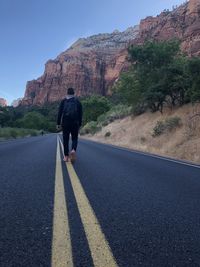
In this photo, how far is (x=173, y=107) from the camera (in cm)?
3044

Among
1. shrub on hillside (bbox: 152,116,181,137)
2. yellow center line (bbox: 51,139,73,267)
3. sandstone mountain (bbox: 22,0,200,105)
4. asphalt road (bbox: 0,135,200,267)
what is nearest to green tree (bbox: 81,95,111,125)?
shrub on hillside (bbox: 152,116,181,137)

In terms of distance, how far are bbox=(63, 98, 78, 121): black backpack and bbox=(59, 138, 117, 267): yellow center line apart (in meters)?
4.86

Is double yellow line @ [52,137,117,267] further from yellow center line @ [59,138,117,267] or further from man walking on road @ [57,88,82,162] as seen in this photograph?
man walking on road @ [57,88,82,162]

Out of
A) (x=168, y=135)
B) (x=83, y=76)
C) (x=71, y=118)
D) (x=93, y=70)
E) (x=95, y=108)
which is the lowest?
(x=168, y=135)

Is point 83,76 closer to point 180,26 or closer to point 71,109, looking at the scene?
point 180,26

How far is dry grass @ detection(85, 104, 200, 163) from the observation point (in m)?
17.4

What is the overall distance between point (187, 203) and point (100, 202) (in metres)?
1.22

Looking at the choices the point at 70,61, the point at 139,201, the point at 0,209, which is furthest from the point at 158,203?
the point at 70,61

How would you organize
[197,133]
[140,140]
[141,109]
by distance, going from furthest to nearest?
1. [141,109]
2. [140,140]
3. [197,133]

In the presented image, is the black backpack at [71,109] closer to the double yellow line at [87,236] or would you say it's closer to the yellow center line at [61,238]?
the double yellow line at [87,236]

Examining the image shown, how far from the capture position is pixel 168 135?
23406mm

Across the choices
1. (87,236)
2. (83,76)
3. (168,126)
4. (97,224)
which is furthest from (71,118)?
(83,76)

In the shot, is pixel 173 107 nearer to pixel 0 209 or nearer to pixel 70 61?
pixel 0 209

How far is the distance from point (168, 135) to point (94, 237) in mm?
21017
